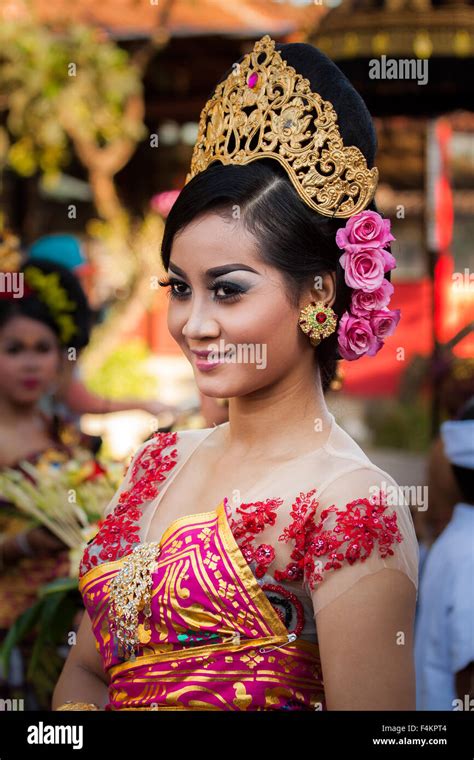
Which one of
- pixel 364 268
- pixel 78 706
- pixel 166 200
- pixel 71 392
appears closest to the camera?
pixel 364 268

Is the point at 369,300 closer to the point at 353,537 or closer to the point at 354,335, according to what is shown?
the point at 354,335

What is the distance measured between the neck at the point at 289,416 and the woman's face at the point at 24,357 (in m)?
2.37

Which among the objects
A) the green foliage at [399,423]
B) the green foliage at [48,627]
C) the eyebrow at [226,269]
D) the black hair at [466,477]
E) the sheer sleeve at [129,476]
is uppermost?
the green foliage at [399,423]

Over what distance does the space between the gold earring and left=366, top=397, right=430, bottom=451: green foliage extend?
16.8ft

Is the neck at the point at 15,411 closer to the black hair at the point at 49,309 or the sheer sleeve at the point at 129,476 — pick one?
the black hair at the point at 49,309

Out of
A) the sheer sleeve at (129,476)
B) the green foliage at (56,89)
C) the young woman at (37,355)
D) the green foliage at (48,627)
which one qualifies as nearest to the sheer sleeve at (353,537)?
the sheer sleeve at (129,476)

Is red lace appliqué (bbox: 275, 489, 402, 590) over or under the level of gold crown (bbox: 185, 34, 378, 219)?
under

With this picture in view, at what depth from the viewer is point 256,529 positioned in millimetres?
1607

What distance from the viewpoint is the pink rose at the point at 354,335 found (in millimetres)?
1660

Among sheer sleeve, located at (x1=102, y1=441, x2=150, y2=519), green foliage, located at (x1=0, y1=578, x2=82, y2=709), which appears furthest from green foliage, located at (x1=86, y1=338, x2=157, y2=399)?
sheer sleeve, located at (x1=102, y1=441, x2=150, y2=519)

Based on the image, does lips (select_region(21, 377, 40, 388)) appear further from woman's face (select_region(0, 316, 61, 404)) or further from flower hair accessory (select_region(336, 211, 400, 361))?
flower hair accessory (select_region(336, 211, 400, 361))

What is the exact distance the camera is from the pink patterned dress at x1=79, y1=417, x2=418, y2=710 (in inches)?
61.4

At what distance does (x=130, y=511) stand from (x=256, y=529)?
1.09 ft

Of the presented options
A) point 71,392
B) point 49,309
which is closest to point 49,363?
point 49,309
